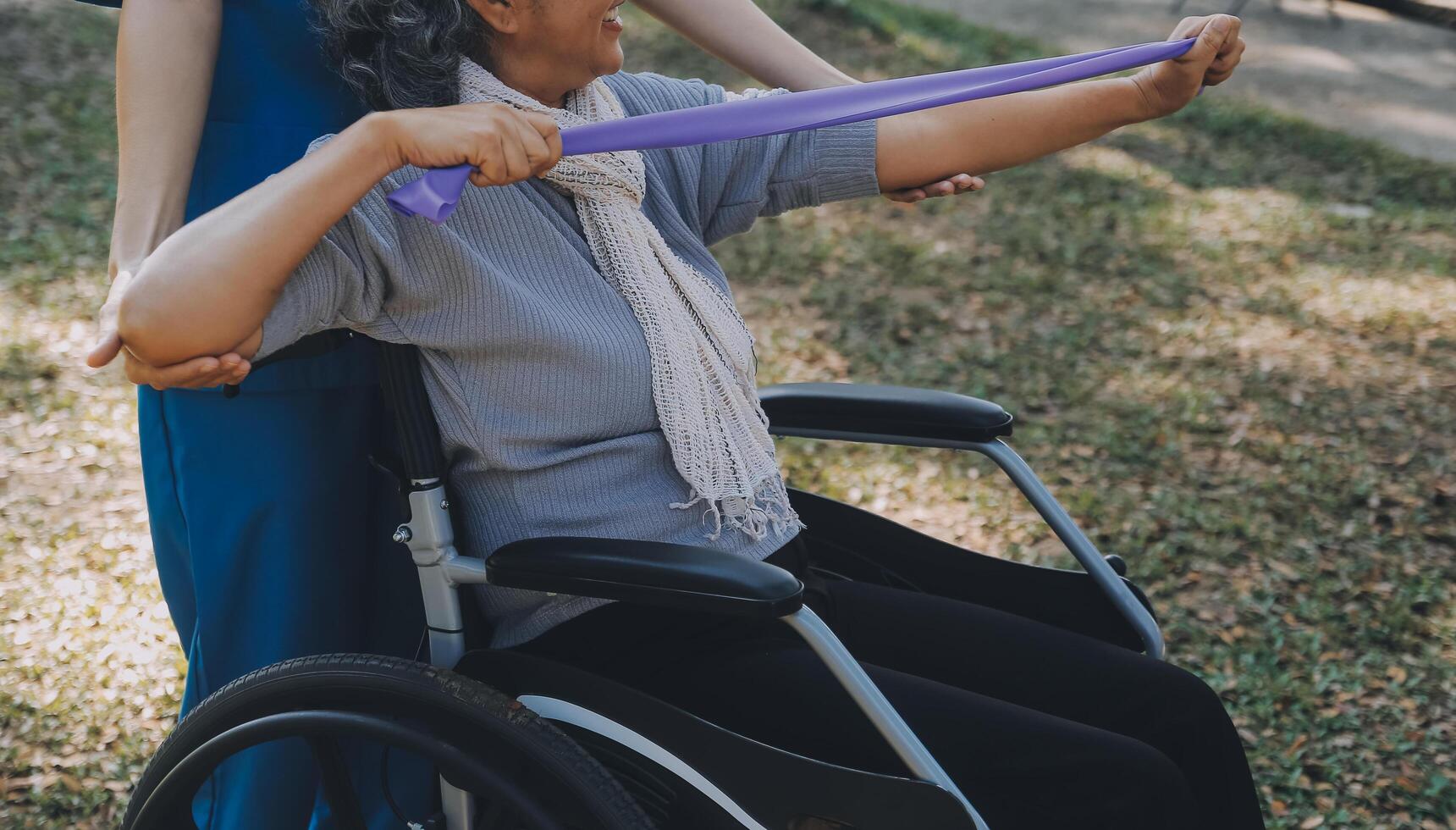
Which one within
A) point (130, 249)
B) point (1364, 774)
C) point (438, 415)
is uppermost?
point (130, 249)

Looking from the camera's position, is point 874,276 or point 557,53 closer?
point 557,53

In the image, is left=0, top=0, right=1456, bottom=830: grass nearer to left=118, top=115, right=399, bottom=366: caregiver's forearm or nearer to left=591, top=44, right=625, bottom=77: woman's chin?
left=118, top=115, right=399, bottom=366: caregiver's forearm

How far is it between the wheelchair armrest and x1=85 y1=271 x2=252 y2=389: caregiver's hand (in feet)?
1.19

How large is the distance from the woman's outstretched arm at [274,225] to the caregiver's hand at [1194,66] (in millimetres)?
→ 909

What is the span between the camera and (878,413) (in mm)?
1948

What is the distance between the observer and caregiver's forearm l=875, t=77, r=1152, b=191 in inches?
72.5

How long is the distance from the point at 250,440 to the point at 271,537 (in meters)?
0.14

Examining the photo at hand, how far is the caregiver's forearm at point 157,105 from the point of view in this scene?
4.91ft

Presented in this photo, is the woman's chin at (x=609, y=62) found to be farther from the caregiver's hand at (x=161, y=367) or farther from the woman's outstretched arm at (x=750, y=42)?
the caregiver's hand at (x=161, y=367)

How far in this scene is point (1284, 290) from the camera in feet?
15.1

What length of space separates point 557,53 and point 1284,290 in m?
3.72

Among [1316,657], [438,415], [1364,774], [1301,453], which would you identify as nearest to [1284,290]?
[1301,453]

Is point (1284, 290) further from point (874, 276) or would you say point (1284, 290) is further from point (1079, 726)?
point (1079, 726)

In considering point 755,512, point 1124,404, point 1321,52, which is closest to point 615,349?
point 755,512
